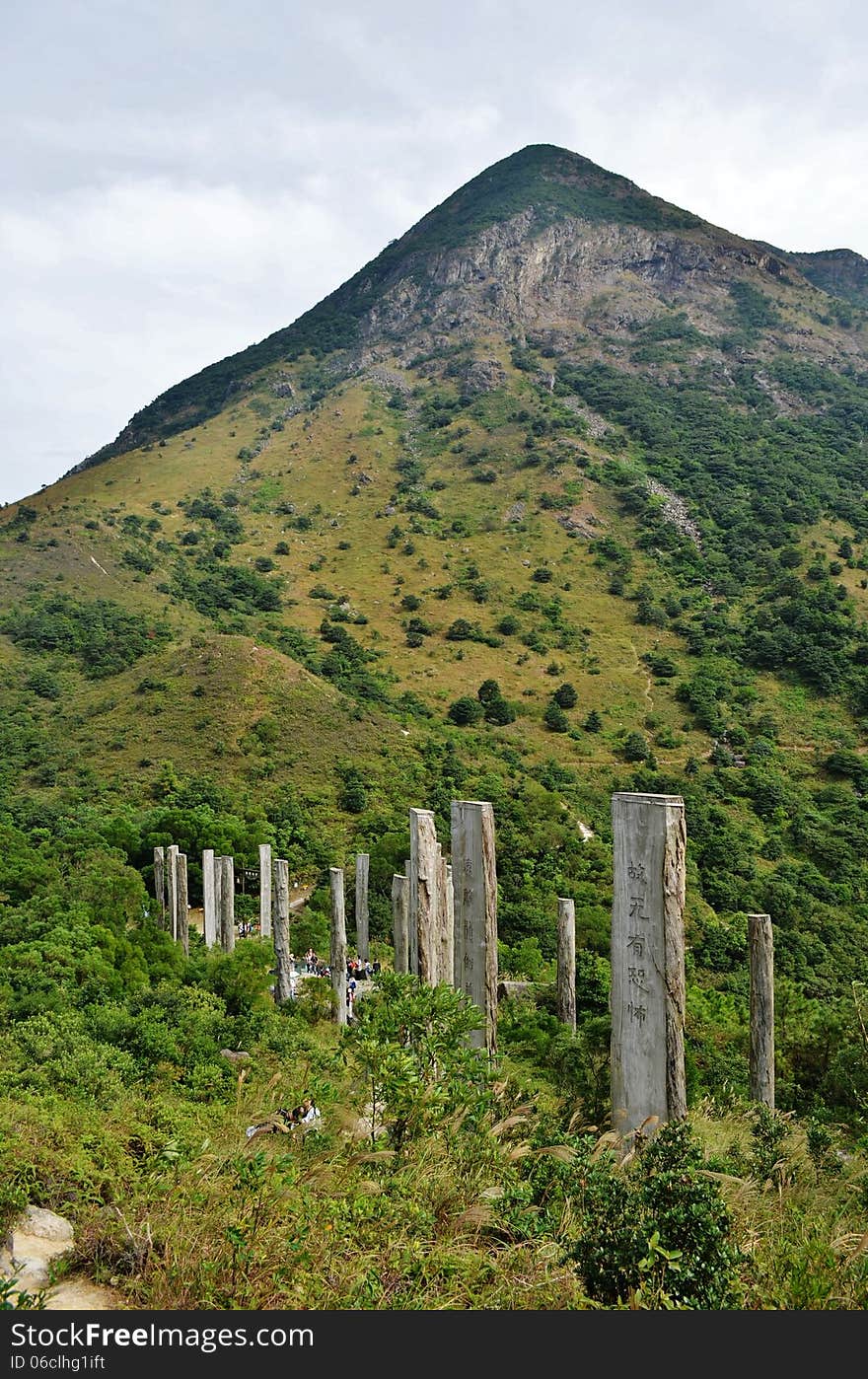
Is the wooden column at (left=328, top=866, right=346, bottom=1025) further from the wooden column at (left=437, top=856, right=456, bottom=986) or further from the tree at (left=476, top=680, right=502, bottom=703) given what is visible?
the tree at (left=476, top=680, right=502, bottom=703)

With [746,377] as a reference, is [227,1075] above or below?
below

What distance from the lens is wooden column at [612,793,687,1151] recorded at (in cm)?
491

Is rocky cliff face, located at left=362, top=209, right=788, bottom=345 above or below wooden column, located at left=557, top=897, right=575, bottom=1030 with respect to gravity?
above

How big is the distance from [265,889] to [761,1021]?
12.2 metres

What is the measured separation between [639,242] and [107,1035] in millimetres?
134740

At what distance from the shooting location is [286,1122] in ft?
18.7

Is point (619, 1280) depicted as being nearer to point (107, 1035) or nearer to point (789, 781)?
point (107, 1035)

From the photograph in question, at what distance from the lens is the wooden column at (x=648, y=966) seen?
491 cm

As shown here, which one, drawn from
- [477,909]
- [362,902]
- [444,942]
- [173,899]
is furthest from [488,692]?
[477,909]

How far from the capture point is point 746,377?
3782 inches

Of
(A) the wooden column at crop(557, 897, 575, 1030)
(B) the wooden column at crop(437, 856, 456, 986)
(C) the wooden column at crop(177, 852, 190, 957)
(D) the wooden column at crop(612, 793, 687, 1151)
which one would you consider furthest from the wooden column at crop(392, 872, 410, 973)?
(D) the wooden column at crop(612, 793, 687, 1151)

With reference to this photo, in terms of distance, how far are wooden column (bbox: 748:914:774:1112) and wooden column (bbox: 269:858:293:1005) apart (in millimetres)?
8500

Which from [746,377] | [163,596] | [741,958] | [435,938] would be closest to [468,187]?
[746,377]

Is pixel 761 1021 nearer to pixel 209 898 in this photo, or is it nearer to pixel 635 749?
pixel 209 898
